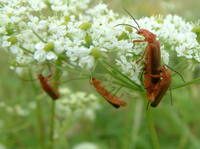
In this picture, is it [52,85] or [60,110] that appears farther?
[60,110]

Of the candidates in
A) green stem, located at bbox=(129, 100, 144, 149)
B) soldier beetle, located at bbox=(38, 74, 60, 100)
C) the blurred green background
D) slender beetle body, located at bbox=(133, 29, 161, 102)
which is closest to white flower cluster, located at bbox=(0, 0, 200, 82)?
slender beetle body, located at bbox=(133, 29, 161, 102)

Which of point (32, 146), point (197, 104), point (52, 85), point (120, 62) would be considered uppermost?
point (120, 62)

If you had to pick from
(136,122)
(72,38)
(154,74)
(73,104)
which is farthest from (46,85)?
(136,122)

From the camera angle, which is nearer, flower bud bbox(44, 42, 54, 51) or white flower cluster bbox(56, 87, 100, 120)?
flower bud bbox(44, 42, 54, 51)

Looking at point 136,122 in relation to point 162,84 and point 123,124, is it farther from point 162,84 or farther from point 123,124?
point 162,84

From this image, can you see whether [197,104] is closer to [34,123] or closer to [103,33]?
[34,123]

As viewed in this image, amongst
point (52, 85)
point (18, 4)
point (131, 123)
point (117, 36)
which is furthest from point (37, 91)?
point (131, 123)

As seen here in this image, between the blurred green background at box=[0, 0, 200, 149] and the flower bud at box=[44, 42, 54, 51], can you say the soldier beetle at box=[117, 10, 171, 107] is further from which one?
the blurred green background at box=[0, 0, 200, 149]

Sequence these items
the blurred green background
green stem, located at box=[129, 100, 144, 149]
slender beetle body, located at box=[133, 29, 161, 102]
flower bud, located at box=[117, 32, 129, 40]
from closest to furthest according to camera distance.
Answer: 1. slender beetle body, located at box=[133, 29, 161, 102]
2. flower bud, located at box=[117, 32, 129, 40]
3. green stem, located at box=[129, 100, 144, 149]
4. the blurred green background

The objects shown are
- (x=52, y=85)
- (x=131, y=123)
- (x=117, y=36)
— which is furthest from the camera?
(x=131, y=123)
